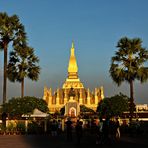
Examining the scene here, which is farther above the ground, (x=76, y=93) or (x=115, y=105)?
(x=76, y=93)

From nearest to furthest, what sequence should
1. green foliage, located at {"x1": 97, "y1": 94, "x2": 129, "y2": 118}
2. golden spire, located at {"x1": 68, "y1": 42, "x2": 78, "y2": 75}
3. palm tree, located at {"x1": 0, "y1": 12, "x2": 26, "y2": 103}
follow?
palm tree, located at {"x1": 0, "y1": 12, "x2": 26, "y2": 103} → green foliage, located at {"x1": 97, "y1": 94, "x2": 129, "y2": 118} → golden spire, located at {"x1": 68, "y1": 42, "x2": 78, "y2": 75}

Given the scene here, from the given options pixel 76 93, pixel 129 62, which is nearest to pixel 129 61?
pixel 129 62

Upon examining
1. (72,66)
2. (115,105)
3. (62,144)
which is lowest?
(62,144)

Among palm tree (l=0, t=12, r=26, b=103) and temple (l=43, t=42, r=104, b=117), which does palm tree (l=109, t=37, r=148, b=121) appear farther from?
temple (l=43, t=42, r=104, b=117)

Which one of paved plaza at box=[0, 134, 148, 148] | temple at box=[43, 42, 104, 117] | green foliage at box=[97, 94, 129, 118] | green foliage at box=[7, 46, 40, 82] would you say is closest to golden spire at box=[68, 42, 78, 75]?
temple at box=[43, 42, 104, 117]

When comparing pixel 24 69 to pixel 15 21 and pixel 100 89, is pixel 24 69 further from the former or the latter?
pixel 100 89

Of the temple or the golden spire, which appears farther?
the golden spire

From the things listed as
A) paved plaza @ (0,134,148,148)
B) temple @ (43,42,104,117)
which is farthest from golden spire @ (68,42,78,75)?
paved plaza @ (0,134,148,148)

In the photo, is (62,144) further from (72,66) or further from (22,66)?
(72,66)

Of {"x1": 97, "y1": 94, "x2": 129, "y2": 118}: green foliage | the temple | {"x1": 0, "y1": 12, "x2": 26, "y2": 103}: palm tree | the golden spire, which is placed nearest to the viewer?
{"x1": 0, "y1": 12, "x2": 26, "y2": 103}: palm tree

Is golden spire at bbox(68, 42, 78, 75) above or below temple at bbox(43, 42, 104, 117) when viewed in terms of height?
above

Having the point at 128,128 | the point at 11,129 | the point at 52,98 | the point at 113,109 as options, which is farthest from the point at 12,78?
the point at 52,98

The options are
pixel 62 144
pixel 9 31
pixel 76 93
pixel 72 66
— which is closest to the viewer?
pixel 62 144

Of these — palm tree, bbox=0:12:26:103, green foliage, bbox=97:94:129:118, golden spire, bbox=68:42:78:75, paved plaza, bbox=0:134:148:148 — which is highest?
golden spire, bbox=68:42:78:75
